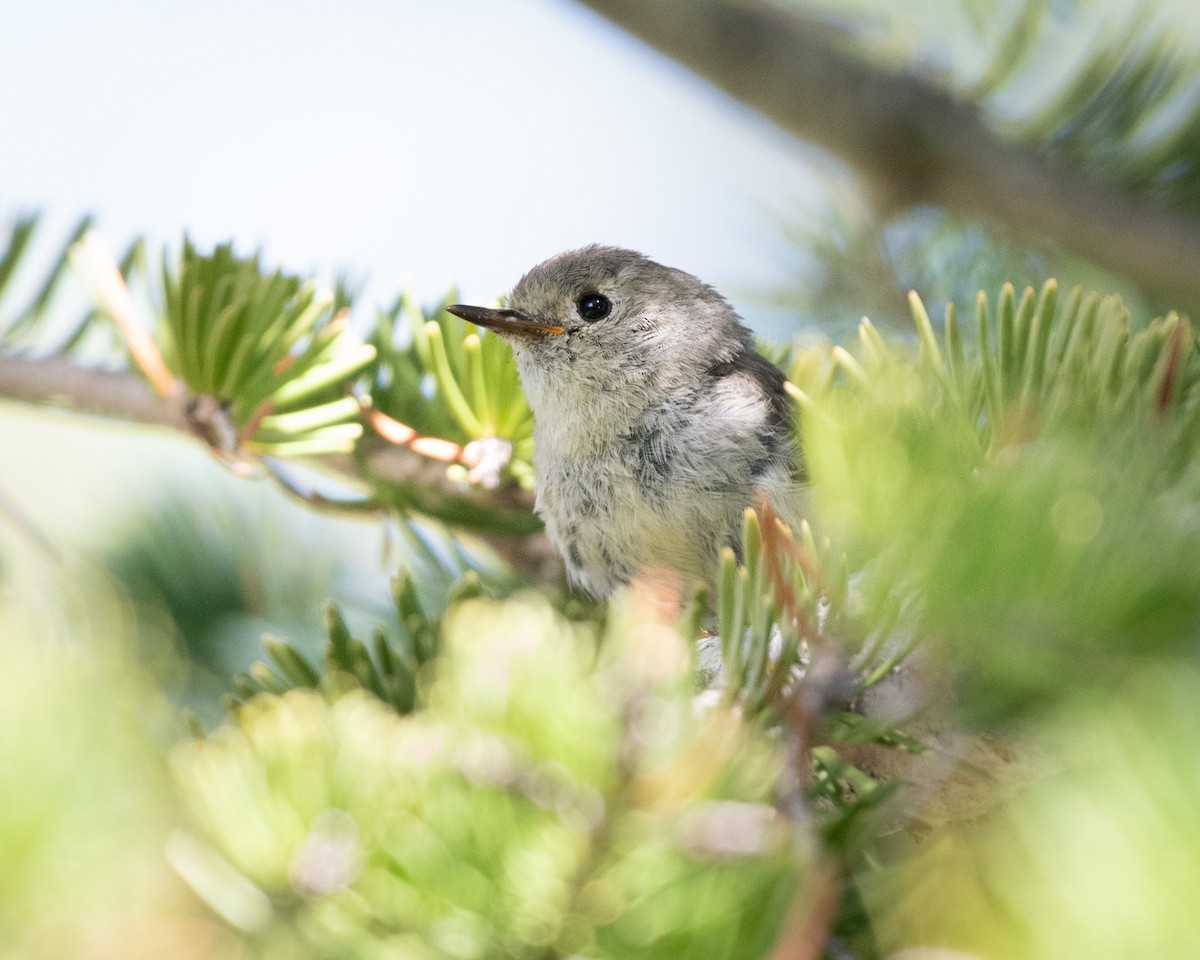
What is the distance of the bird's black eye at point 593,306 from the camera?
222cm

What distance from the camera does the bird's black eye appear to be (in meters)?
2.22

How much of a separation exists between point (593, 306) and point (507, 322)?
0.84 feet

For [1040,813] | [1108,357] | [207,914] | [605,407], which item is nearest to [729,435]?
[605,407]

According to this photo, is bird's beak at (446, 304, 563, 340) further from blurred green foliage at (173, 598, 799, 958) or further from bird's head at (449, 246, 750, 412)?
blurred green foliage at (173, 598, 799, 958)

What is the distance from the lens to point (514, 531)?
1926 millimetres

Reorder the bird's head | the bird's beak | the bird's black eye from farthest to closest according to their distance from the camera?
1. the bird's black eye
2. the bird's head
3. the bird's beak

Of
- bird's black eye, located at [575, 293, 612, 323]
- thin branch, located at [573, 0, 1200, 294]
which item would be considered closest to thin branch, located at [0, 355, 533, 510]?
bird's black eye, located at [575, 293, 612, 323]

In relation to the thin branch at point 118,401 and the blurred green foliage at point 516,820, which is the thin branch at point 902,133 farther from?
the blurred green foliage at point 516,820

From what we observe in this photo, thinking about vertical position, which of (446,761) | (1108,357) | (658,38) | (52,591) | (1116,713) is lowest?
(52,591)

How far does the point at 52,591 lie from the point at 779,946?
1.44 meters

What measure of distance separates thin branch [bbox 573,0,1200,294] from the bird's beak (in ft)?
2.23

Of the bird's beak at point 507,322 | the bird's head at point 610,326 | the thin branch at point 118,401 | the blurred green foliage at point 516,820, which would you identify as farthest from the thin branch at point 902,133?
the blurred green foliage at point 516,820

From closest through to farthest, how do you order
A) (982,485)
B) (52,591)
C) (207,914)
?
1. (982,485)
2. (207,914)
3. (52,591)

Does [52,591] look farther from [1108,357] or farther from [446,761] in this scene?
[1108,357]
